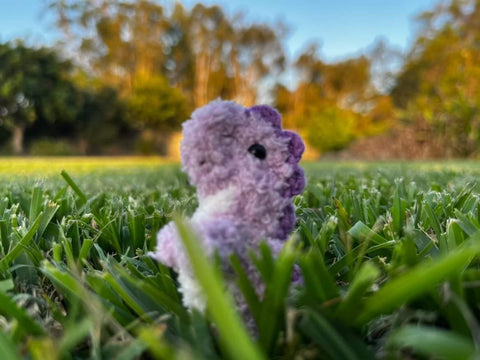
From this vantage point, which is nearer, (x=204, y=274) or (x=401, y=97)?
(x=204, y=274)

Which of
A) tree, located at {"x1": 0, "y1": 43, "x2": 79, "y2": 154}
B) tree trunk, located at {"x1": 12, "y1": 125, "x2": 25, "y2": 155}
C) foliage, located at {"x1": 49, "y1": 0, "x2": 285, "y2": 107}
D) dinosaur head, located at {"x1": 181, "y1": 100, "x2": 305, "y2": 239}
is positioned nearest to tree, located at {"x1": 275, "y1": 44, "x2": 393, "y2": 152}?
foliage, located at {"x1": 49, "y1": 0, "x2": 285, "y2": 107}

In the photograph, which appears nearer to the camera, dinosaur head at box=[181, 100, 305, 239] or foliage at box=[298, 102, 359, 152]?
dinosaur head at box=[181, 100, 305, 239]

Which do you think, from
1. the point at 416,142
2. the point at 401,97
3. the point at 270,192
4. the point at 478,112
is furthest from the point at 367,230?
the point at 401,97

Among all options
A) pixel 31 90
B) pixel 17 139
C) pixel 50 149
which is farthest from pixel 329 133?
pixel 17 139

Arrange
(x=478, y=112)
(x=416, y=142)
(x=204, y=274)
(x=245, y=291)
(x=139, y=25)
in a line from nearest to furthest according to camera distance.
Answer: (x=204, y=274) < (x=245, y=291) < (x=478, y=112) < (x=416, y=142) < (x=139, y=25)

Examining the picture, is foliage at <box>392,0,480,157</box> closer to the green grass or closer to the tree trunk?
the green grass

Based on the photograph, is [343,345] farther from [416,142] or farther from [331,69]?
[331,69]

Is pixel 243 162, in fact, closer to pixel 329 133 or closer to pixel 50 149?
pixel 329 133
